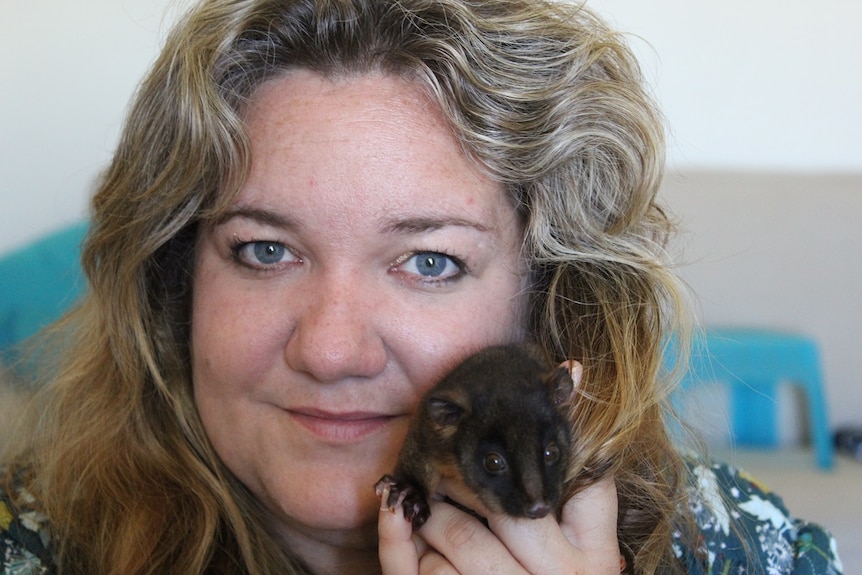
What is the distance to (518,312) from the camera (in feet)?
6.06

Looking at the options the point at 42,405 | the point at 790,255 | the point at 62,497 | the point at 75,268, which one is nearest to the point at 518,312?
the point at 62,497

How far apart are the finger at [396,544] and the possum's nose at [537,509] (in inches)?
9.6

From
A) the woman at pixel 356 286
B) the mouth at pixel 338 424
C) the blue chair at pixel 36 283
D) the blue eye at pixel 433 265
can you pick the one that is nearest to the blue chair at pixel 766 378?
the woman at pixel 356 286

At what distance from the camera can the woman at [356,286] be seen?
63.4 inches

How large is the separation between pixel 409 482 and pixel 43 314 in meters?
2.33

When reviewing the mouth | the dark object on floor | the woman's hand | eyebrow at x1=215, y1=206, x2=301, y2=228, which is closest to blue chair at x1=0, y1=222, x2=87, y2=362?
eyebrow at x1=215, y1=206, x2=301, y2=228

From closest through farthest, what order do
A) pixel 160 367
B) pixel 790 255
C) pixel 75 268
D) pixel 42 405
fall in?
pixel 160 367 → pixel 42 405 → pixel 75 268 → pixel 790 255

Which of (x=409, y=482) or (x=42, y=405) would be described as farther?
(x=42, y=405)

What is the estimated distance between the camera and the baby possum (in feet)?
4.81

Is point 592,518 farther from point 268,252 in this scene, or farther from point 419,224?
point 268,252

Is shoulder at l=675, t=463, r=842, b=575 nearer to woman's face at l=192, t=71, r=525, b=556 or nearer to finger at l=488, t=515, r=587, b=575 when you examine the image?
finger at l=488, t=515, r=587, b=575

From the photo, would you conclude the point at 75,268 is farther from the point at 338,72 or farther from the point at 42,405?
the point at 338,72

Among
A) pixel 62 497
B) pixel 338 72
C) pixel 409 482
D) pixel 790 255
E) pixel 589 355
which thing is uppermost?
pixel 338 72

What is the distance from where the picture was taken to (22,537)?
1848 millimetres
